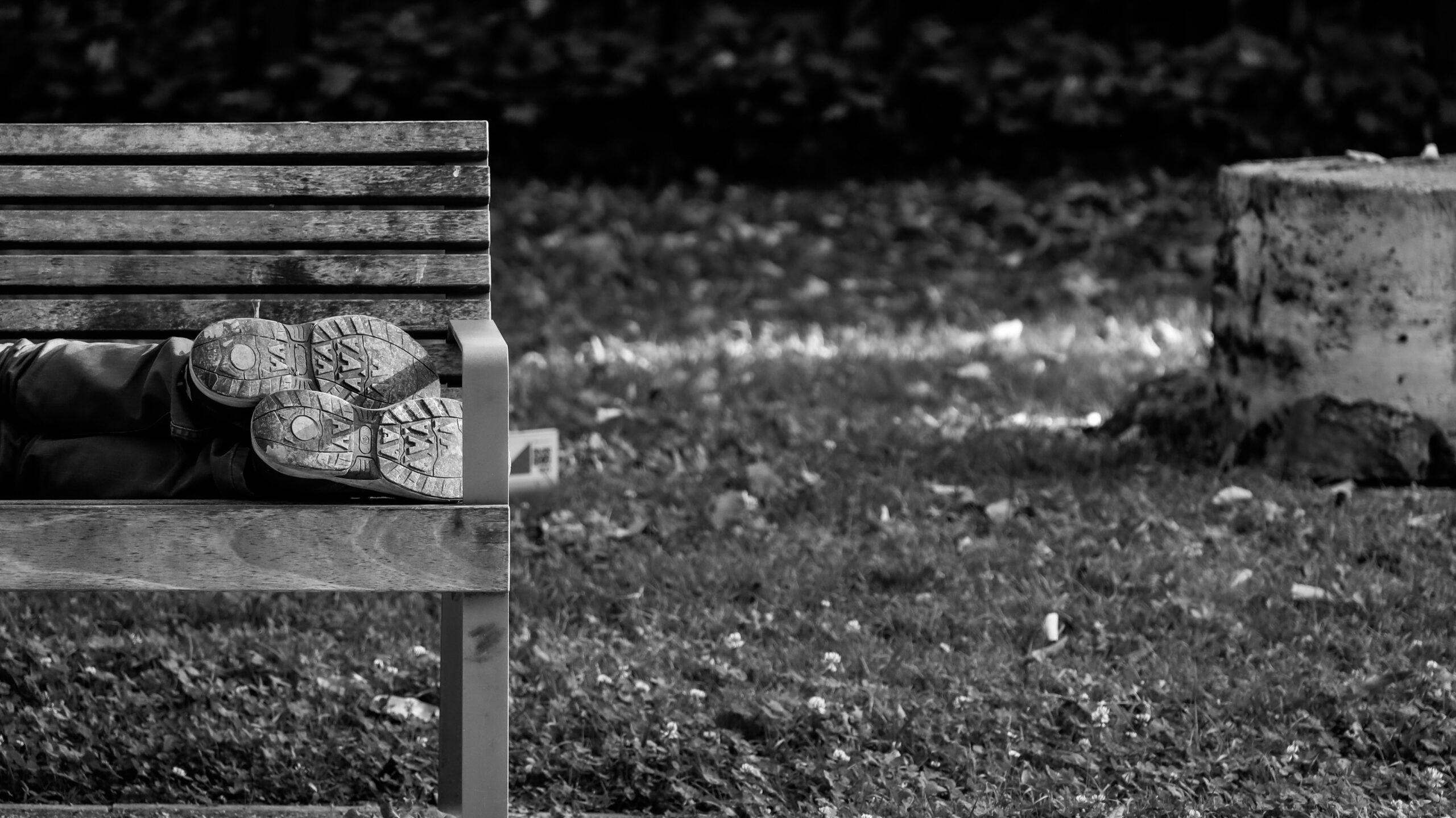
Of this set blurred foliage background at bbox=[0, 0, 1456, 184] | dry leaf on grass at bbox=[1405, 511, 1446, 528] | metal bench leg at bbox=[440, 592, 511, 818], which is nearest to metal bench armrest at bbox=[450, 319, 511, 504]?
metal bench leg at bbox=[440, 592, 511, 818]

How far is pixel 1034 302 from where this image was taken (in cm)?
668

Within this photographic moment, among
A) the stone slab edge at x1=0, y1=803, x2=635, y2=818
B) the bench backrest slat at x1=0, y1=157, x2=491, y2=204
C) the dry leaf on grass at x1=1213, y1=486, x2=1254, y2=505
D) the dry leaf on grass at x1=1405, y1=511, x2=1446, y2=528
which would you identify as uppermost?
the bench backrest slat at x1=0, y1=157, x2=491, y2=204

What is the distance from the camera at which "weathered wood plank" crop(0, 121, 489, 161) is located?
275 cm

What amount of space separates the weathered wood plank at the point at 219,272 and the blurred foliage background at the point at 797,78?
5.75 metres

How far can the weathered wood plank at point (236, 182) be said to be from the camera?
2.75 metres

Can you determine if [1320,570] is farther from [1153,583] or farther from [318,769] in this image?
[318,769]

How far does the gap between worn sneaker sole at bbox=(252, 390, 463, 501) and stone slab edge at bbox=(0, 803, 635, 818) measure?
0.61 m

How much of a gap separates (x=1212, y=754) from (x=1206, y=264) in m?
4.79

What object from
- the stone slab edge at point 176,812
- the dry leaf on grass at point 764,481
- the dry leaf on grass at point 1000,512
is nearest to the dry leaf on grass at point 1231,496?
the dry leaf on grass at point 1000,512

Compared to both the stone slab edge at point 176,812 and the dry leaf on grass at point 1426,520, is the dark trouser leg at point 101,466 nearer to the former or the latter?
the stone slab edge at point 176,812

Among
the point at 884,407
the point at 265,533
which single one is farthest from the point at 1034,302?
the point at 265,533

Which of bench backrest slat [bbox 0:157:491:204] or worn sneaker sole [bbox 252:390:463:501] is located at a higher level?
bench backrest slat [bbox 0:157:491:204]

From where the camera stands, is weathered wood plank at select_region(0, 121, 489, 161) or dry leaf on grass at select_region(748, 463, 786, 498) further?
dry leaf on grass at select_region(748, 463, 786, 498)

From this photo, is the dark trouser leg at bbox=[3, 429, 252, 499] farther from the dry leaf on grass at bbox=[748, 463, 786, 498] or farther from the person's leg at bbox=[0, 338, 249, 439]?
the dry leaf on grass at bbox=[748, 463, 786, 498]
